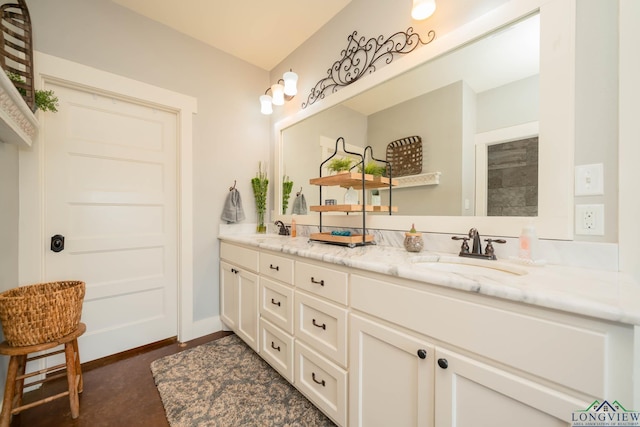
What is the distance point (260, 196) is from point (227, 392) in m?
1.59

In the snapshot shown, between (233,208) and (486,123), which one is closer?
(486,123)

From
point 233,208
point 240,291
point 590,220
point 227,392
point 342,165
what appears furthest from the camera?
point 233,208

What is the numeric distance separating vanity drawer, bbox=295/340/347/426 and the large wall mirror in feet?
2.84

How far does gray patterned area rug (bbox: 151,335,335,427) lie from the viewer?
131 centimetres

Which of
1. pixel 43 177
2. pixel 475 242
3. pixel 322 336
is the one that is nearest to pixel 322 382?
pixel 322 336

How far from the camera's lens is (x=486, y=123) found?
120 centimetres

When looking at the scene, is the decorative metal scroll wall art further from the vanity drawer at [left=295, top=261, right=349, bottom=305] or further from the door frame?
the vanity drawer at [left=295, top=261, right=349, bottom=305]

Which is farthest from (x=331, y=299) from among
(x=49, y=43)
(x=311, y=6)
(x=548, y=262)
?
(x=49, y=43)

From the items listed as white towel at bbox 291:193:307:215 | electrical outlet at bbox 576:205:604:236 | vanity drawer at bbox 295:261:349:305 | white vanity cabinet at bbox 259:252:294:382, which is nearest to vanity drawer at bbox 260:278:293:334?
white vanity cabinet at bbox 259:252:294:382

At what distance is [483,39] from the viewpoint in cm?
122

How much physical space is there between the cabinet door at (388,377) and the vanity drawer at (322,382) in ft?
0.17

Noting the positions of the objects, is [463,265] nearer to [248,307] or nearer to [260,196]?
[248,307]

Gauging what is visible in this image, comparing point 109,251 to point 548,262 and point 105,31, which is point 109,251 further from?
point 548,262

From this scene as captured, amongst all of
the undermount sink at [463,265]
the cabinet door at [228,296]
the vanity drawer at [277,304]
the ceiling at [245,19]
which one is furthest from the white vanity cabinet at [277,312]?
the ceiling at [245,19]
